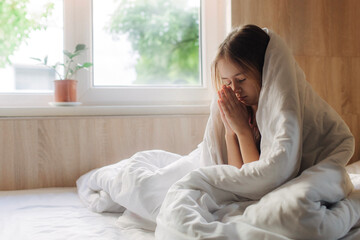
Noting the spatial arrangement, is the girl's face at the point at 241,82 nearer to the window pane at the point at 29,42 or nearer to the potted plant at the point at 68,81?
the potted plant at the point at 68,81

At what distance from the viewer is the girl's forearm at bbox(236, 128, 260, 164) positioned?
1.12 metres

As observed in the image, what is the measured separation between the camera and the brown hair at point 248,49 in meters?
1.10

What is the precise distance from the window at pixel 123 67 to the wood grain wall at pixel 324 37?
0.70 feet

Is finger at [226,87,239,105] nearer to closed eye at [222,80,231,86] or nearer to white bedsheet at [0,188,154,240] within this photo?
closed eye at [222,80,231,86]

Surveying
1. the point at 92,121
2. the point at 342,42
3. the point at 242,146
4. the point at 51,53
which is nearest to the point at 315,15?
the point at 342,42

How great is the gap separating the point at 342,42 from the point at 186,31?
0.83 m

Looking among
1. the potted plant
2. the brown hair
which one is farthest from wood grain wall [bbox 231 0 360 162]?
the potted plant

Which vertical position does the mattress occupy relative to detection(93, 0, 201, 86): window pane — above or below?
below

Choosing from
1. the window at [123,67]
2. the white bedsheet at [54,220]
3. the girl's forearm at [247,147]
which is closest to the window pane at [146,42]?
the window at [123,67]

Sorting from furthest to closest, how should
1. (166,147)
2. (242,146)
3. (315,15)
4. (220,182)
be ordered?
(315,15), (166,147), (242,146), (220,182)

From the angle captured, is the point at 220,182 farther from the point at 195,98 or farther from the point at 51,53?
the point at 51,53

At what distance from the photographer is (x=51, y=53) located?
1.79 m

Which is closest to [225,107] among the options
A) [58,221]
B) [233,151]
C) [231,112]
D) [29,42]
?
[231,112]

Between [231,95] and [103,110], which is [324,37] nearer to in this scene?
[231,95]
